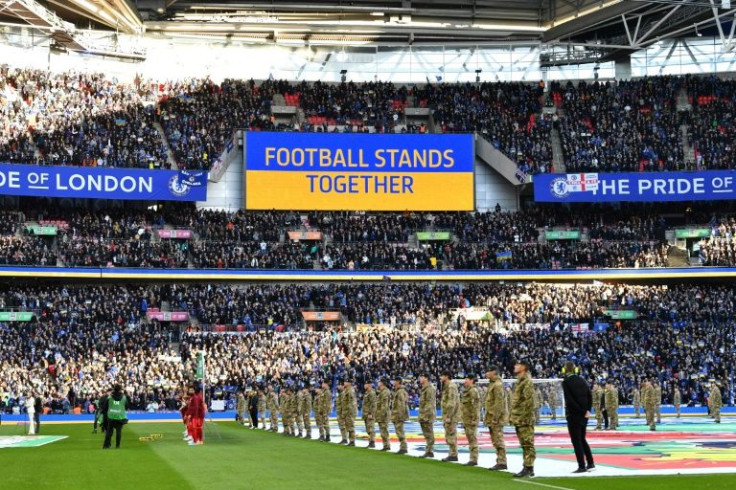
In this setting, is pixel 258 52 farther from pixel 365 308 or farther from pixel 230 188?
pixel 365 308

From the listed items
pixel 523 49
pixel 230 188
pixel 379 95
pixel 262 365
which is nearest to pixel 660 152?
pixel 523 49

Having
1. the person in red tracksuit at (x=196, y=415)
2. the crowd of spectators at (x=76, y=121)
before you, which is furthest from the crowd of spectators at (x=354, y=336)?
the person in red tracksuit at (x=196, y=415)

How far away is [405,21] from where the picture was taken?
72125 millimetres

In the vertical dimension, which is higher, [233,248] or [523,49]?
[523,49]

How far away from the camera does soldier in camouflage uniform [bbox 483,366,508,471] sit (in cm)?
1812

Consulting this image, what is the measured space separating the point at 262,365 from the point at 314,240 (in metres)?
15.5

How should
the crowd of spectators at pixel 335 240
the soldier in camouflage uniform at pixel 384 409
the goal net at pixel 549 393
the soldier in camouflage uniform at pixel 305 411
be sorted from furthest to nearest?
1. the crowd of spectators at pixel 335 240
2. the goal net at pixel 549 393
3. the soldier in camouflage uniform at pixel 305 411
4. the soldier in camouflage uniform at pixel 384 409

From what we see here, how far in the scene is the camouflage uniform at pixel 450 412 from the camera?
20969 mm

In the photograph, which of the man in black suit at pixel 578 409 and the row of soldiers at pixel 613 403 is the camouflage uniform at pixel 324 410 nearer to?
the row of soldiers at pixel 613 403

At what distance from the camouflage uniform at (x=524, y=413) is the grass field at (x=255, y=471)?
2.22 feet

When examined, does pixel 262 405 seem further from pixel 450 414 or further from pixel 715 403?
pixel 450 414

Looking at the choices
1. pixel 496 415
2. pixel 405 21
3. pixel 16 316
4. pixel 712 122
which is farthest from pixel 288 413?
pixel 712 122

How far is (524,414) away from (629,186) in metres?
51.3

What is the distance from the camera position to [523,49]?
74125 mm
